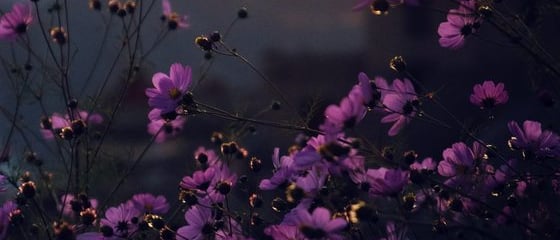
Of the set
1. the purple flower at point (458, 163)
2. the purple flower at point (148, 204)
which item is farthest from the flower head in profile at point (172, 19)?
the purple flower at point (458, 163)

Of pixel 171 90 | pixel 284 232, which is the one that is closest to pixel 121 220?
pixel 171 90

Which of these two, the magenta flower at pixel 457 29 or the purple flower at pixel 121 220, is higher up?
the magenta flower at pixel 457 29

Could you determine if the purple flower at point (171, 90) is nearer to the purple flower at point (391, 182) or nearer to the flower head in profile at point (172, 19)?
the purple flower at point (391, 182)

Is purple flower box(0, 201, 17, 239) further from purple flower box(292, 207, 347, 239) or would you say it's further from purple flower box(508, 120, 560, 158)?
purple flower box(508, 120, 560, 158)

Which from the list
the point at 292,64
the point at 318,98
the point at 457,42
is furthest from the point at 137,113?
the point at 457,42

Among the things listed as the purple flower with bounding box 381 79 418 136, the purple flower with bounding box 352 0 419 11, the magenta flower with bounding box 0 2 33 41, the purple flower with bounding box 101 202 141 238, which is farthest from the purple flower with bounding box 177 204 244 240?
the magenta flower with bounding box 0 2 33 41

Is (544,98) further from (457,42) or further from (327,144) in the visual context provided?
(327,144)
